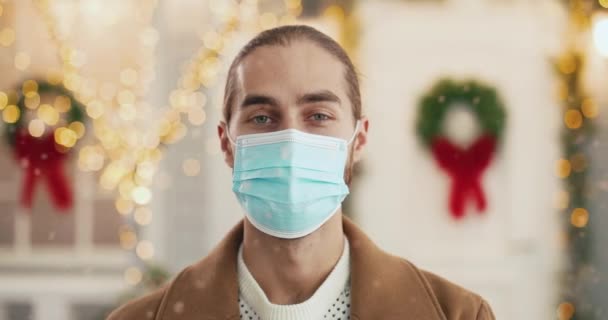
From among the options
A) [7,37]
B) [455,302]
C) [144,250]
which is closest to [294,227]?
[455,302]

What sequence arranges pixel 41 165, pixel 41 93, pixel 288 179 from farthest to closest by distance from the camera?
pixel 41 165 < pixel 41 93 < pixel 288 179

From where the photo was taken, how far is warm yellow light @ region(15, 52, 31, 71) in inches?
173

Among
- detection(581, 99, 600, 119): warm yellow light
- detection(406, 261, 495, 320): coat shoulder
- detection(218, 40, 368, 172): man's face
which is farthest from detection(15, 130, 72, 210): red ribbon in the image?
detection(406, 261, 495, 320): coat shoulder

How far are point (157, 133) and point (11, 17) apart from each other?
4.03 ft

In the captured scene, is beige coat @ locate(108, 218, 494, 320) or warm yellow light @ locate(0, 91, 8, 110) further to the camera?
warm yellow light @ locate(0, 91, 8, 110)

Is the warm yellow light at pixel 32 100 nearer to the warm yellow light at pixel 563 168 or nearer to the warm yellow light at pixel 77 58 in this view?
the warm yellow light at pixel 77 58

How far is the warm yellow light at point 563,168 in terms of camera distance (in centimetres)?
407

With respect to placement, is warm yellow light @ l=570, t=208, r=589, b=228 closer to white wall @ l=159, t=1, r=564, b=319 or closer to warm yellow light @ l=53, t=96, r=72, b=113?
white wall @ l=159, t=1, r=564, b=319

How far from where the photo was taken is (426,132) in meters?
4.05

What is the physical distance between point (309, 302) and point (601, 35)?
3074 millimetres

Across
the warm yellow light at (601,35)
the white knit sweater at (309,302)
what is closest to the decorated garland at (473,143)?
the warm yellow light at (601,35)

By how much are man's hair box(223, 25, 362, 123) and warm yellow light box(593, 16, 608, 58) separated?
2.80 meters

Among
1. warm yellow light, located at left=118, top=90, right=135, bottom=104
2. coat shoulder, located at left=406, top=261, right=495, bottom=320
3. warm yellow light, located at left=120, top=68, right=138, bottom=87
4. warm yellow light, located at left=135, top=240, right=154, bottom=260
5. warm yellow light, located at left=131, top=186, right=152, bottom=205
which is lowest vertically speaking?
warm yellow light, located at left=135, top=240, right=154, bottom=260

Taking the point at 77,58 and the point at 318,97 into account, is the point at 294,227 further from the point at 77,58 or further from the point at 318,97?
the point at 77,58
